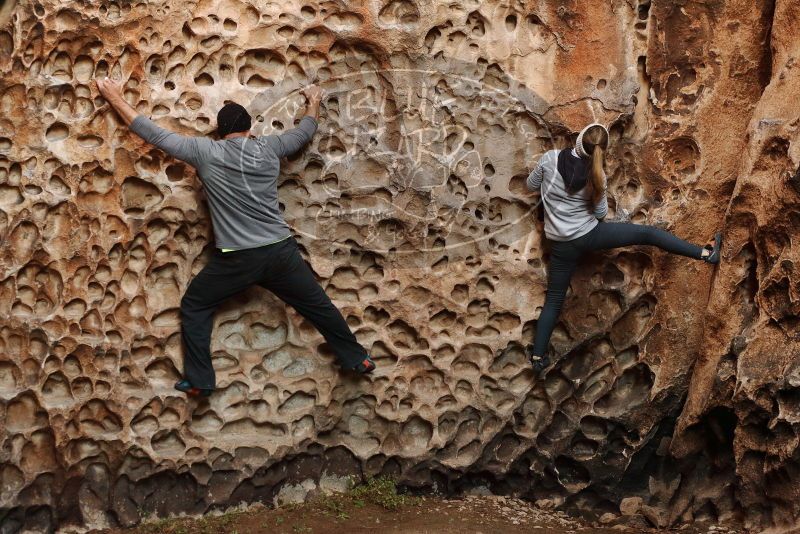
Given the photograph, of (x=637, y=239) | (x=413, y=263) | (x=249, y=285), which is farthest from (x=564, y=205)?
(x=249, y=285)

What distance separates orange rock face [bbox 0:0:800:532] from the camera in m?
5.00

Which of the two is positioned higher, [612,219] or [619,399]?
[612,219]

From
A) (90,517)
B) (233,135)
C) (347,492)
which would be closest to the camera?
(233,135)

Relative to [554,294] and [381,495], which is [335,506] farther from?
[554,294]

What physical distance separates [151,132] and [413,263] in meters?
1.63

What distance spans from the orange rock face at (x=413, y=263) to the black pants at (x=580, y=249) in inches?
6.3

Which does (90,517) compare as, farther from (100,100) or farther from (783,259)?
(783,259)

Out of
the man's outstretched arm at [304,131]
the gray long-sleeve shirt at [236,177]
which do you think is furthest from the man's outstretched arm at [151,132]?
the man's outstretched arm at [304,131]

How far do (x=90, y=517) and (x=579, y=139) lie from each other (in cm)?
337

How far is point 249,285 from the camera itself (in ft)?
16.6

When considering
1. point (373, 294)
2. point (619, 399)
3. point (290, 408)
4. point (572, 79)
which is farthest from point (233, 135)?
point (619, 399)

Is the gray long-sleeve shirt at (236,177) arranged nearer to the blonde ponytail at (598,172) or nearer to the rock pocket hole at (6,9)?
the rock pocket hole at (6,9)

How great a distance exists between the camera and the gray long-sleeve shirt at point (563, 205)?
206 inches

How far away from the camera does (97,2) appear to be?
4902 mm
